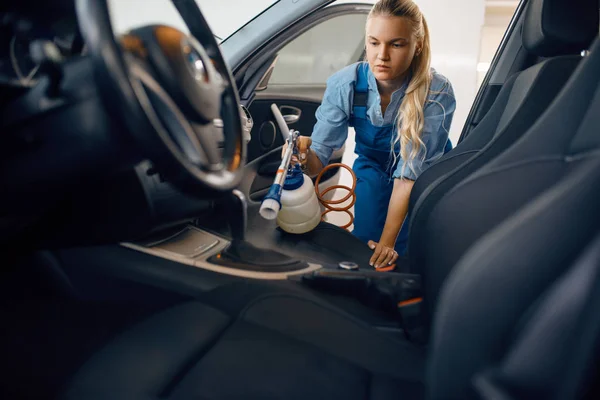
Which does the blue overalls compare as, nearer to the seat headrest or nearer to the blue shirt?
the blue shirt

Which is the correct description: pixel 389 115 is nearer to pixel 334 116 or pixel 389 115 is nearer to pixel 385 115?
pixel 385 115

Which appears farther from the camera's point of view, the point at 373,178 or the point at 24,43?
the point at 373,178

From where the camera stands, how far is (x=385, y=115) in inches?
55.4

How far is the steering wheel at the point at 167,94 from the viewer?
438mm

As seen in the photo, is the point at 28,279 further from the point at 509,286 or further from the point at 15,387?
the point at 509,286

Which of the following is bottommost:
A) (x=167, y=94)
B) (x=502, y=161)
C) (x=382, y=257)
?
(x=382, y=257)

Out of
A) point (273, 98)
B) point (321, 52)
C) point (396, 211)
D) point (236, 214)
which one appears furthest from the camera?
point (321, 52)

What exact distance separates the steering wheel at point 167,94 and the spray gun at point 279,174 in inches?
15.0

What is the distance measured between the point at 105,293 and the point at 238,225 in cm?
39

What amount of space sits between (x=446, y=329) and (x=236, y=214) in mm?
695

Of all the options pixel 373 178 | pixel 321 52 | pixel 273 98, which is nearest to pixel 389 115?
pixel 373 178

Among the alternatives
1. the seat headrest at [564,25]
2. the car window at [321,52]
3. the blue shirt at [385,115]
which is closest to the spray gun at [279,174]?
the blue shirt at [385,115]

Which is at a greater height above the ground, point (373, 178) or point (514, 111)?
point (514, 111)

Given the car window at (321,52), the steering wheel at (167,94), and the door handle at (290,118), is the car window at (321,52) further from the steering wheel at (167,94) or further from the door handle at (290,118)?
the steering wheel at (167,94)
